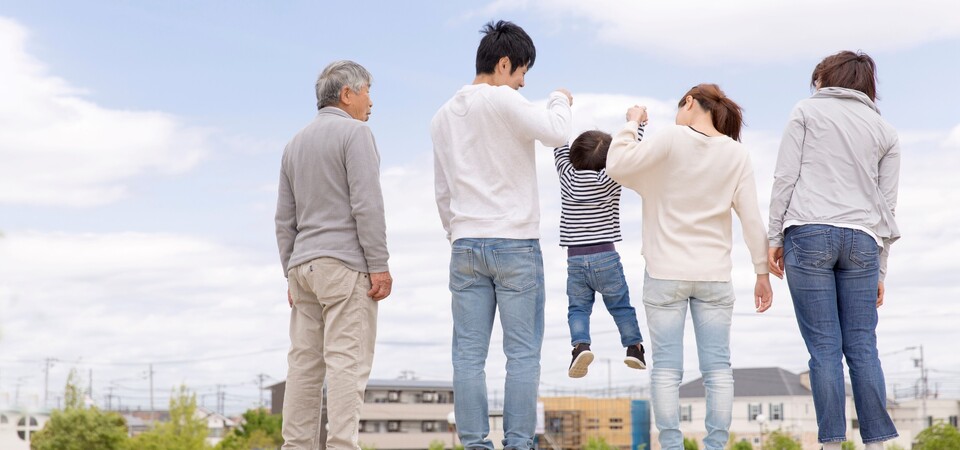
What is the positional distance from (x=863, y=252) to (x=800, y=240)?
34 centimetres

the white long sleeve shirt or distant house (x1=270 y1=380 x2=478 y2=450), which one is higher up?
the white long sleeve shirt

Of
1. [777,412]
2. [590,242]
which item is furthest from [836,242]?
[777,412]

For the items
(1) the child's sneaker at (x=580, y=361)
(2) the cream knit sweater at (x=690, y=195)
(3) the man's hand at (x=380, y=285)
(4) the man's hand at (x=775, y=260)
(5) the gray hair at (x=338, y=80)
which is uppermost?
(5) the gray hair at (x=338, y=80)

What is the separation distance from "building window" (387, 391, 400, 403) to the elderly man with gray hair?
85.7m

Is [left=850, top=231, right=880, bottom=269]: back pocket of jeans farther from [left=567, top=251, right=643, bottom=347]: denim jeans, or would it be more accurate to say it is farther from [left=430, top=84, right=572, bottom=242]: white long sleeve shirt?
[left=430, top=84, right=572, bottom=242]: white long sleeve shirt

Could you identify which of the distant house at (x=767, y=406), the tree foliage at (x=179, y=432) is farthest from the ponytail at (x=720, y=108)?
the distant house at (x=767, y=406)

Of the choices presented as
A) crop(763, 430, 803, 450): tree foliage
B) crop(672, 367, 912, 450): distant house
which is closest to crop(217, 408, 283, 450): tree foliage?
crop(672, 367, 912, 450): distant house

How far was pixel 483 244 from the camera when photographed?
4766 mm

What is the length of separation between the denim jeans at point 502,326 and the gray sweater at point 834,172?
4.62ft

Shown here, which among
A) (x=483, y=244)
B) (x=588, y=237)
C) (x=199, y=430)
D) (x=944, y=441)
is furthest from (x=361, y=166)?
(x=944, y=441)

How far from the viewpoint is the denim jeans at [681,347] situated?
195 inches

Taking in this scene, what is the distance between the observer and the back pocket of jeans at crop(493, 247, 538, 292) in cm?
475

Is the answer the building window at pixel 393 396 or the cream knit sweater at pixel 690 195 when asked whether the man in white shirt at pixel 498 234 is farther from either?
the building window at pixel 393 396

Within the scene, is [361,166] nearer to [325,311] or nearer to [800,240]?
[325,311]
